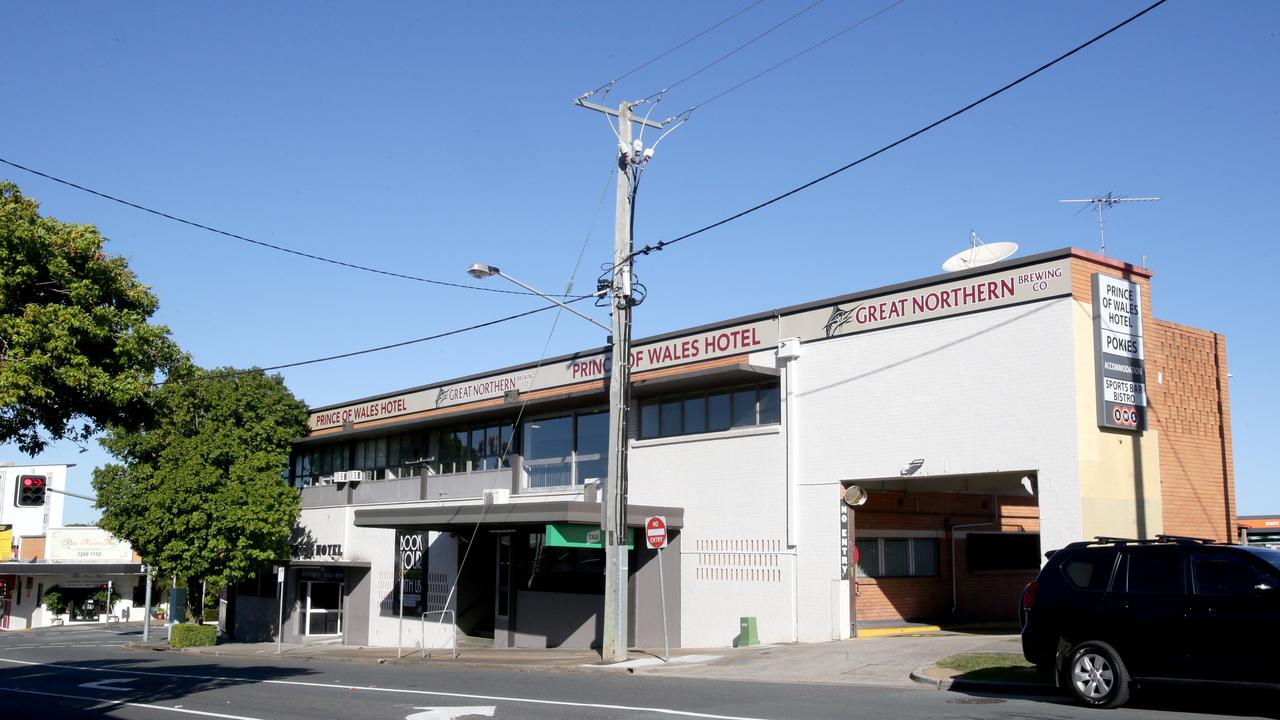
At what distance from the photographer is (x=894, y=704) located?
42.7ft

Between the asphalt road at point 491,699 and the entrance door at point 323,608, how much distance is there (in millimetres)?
16426

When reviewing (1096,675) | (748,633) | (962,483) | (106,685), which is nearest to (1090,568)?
(1096,675)

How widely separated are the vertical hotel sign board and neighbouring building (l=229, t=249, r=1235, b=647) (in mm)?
44

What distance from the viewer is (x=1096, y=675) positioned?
1221cm

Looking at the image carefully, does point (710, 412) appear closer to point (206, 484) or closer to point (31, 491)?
point (31, 491)

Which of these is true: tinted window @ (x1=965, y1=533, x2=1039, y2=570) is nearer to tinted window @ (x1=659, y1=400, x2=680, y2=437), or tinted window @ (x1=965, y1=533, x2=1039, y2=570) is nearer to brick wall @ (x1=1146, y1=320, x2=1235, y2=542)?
brick wall @ (x1=1146, y1=320, x2=1235, y2=542)

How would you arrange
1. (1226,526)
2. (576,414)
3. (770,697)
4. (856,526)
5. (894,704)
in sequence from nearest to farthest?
(894,704), (770,697), (1226,526), (856,526), (576,414)

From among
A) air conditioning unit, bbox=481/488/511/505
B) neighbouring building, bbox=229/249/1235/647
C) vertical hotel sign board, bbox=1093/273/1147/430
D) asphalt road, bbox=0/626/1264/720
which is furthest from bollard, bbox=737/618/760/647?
air conditioning unit, bbox=481/488/511/505

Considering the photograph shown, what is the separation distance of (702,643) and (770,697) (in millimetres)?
10700

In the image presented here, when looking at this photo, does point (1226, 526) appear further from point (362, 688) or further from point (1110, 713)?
point (362, 688)

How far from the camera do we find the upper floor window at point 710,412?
979 inches

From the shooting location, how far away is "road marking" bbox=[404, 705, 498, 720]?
13367 mm

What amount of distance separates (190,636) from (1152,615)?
34.7m

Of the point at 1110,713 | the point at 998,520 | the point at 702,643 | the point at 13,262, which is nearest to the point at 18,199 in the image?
the point at 13,262
